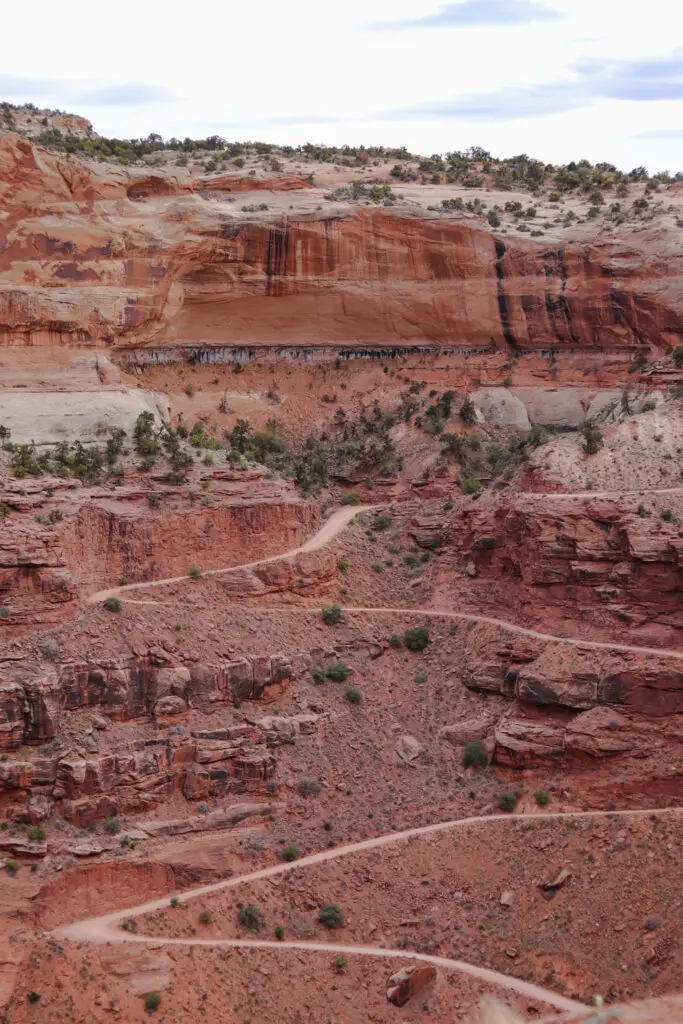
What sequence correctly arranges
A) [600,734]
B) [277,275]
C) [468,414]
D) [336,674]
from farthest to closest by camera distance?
[277,275] < [468,414] < [336,674] < [600,734]

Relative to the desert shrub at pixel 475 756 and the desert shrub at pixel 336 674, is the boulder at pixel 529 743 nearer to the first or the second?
the desert shrub at pixel 475 756

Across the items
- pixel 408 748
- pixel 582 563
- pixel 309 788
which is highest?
pixel 582 563

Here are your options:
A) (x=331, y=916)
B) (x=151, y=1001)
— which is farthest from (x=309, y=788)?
(x=151, y=1001)

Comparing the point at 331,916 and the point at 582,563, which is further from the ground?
the point at 582,563

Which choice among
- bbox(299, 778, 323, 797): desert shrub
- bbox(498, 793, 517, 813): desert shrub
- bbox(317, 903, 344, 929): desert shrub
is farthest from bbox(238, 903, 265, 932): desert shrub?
bbox(498, 793, 517, 813): desert shrub

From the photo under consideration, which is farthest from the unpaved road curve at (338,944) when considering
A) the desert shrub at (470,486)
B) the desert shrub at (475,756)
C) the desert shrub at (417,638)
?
the desert shrub at (470,486)

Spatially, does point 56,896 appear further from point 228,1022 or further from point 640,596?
point 640,596

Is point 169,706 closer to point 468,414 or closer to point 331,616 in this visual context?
point 331,616
